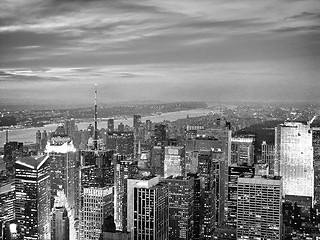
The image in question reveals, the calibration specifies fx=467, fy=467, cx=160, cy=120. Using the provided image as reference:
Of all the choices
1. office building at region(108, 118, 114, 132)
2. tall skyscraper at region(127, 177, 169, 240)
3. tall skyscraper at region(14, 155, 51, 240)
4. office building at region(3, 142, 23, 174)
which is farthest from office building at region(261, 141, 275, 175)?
office building at region(3, 142, 23, 174)

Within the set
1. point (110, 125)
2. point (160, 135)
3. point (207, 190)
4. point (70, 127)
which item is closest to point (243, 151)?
point (207, 190)

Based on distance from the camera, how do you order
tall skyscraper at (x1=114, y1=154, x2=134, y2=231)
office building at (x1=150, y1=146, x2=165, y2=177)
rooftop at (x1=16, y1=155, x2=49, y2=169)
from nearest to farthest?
rooftop at (x1=16, y1=155, x2=49, y2=169)
tall skyscraper at (x1=114, y1=154, x2=134, y2=231)
office building at (x1=150, y1=146, x2=165, y2=177)

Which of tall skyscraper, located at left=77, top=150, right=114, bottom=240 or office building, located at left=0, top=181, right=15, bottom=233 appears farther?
tall skyscraper, located at left=77, top=150, right=114, bottom=240

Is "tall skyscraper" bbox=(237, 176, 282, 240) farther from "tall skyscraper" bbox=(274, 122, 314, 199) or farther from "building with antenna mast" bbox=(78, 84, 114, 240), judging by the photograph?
"building with antenna mast" bbox=(78, 84, 114, 240)

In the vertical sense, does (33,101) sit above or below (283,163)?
above

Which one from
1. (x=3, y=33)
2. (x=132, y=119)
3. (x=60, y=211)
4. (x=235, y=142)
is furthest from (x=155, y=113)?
(x=3, y=33)

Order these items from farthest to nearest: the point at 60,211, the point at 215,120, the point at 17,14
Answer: the point at 215,120
the point at 60,211
the point at 17,14

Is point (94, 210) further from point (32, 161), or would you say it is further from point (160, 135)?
point (160, 135)

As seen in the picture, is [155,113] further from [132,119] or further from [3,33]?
[3,33]
